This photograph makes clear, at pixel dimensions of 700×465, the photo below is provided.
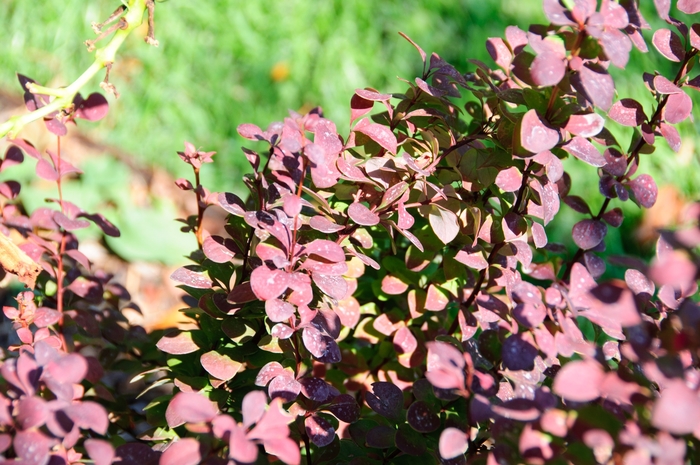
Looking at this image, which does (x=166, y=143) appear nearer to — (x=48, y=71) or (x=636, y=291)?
(x=48, y=71)

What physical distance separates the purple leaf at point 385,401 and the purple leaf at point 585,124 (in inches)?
16.0

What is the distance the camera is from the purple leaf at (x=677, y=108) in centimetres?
90

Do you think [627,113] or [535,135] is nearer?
[535,135]

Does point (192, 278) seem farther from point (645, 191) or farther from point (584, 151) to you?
point (645, 191)

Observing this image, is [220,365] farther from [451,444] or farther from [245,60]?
[245,60]

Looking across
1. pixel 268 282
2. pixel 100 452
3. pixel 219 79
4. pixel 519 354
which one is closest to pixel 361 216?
pixel 268 282

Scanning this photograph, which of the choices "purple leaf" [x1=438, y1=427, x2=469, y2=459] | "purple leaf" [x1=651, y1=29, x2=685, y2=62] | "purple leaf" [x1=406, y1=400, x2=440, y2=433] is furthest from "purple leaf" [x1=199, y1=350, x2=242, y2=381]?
"purple leaf" [x1=651, y1=29, x2=685, y2=62]

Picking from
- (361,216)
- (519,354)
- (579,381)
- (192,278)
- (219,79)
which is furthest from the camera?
(219,79)

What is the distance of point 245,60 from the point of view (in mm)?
2836

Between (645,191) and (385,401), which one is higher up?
(645,191)

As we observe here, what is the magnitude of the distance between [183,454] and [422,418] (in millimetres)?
310

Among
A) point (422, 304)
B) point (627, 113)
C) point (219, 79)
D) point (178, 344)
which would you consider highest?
point (627, 113)

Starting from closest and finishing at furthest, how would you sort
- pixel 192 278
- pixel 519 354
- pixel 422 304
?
pixel 519 354 → pixel 192 278 → pixel 422 304

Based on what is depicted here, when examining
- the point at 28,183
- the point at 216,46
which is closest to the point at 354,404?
the point at 28,183
